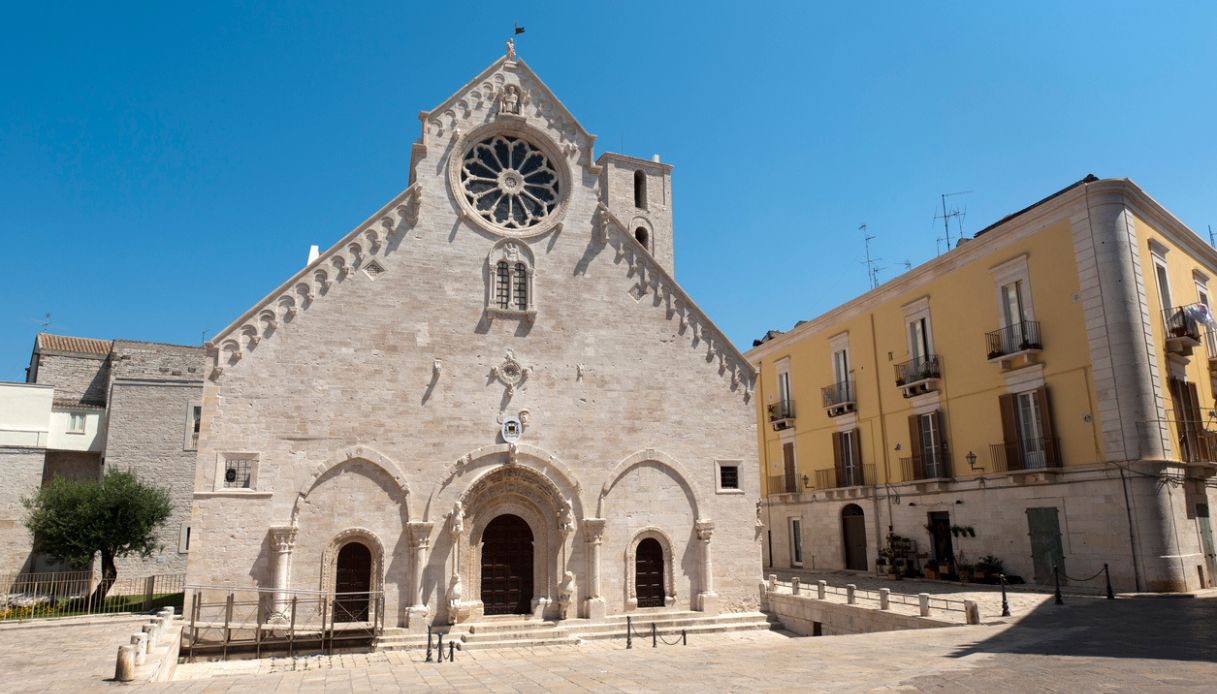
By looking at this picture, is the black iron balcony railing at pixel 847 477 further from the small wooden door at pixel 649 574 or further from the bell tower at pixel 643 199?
the small wooden door at pixel 649 574

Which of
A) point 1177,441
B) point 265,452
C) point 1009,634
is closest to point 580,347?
point 265,452

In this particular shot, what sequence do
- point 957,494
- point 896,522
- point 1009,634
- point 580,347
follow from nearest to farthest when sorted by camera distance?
point 1009,634 < point 580,347 < point 957,494 < point 896,522

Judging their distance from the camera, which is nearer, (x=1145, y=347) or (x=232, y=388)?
(x=232, y=388)

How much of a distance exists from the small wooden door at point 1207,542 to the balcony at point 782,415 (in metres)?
16.2

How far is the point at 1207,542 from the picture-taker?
22.0 m

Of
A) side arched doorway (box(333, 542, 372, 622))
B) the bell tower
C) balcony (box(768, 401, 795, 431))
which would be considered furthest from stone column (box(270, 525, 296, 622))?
balcony (box(768, 401, 795, 431))

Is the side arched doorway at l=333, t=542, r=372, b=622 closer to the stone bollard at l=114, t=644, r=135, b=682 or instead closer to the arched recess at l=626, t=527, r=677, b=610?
the stone bollard at l=114, t=644, r=135, b=682

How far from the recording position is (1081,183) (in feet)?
76.2

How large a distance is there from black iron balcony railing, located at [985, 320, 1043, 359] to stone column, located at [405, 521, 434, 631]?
1870cm

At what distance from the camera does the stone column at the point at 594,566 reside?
2097 centimetres

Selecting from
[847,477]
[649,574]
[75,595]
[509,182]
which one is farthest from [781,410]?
[75,595]

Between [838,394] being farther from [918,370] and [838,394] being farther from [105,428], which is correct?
[105,428]

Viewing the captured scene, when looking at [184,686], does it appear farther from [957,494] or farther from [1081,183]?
[1081,183]

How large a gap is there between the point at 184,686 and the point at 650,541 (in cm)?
1316
